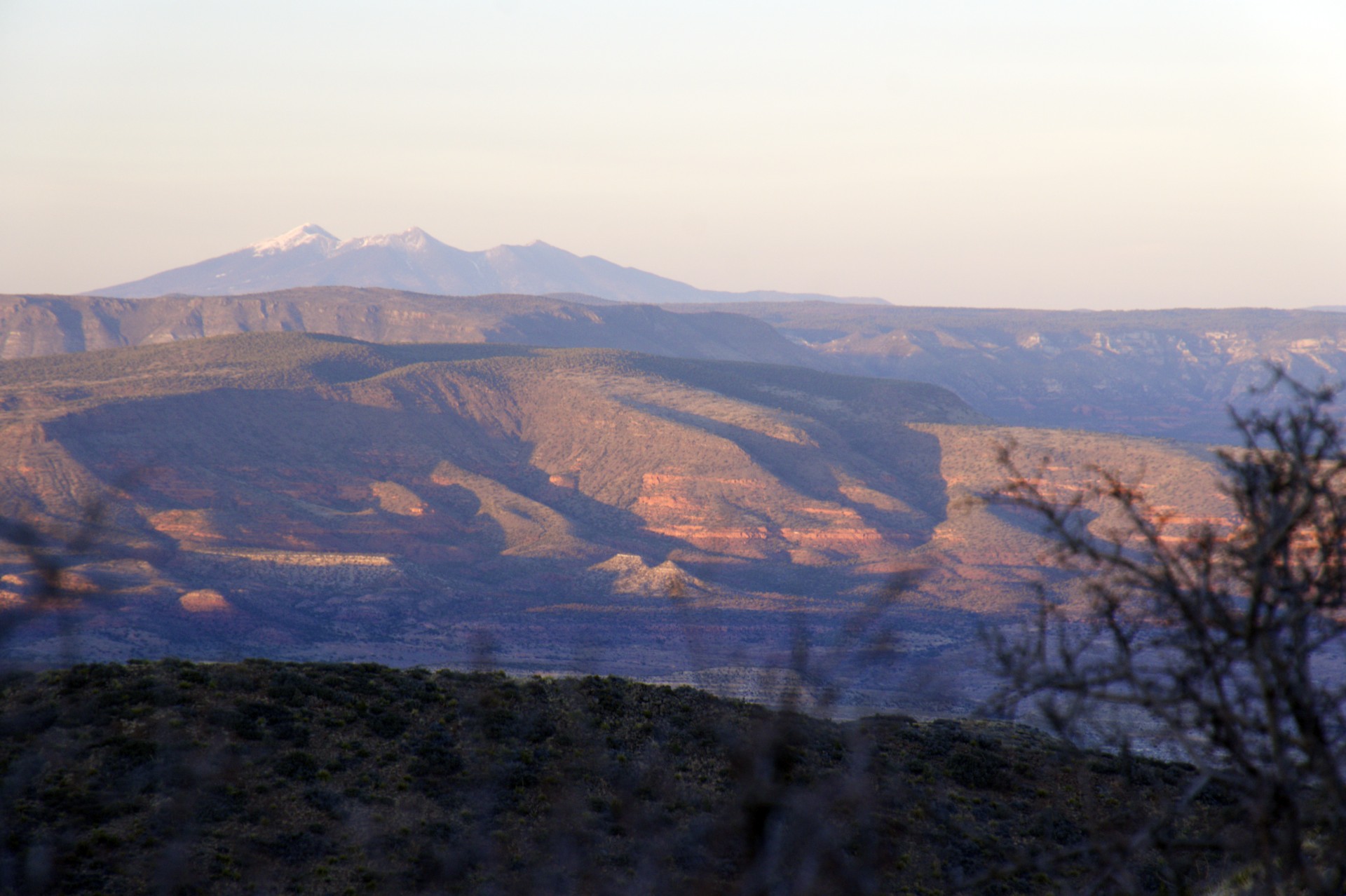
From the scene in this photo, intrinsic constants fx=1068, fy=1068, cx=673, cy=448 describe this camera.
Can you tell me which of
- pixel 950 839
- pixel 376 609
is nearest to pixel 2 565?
pixel 376 609

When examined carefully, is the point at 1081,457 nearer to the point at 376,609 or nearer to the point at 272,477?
the point at 376,609

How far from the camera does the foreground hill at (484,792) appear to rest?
54.9 feet

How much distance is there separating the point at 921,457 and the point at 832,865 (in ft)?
377

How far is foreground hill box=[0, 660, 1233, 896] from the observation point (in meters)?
16.7

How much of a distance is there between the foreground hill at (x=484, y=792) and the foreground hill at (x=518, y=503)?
34199 mm

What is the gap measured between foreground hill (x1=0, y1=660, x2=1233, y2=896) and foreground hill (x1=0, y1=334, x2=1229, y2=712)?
112 ft

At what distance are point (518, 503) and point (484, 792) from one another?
96.4m

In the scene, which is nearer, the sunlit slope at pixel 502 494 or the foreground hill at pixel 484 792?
the foreground hill at pixel 484 792

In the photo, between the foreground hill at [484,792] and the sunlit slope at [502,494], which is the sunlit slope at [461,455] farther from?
the foreground hill at [484,792]

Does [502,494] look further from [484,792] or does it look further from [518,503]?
[484,792]

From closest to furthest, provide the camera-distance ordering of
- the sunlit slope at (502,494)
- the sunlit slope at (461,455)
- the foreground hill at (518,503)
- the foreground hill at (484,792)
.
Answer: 1. the foreground hill at (484,792)
2. the foreground hill at (518,503)
3. the sunlit slope at (502,494)
4. the sunlit slope at (461,455)

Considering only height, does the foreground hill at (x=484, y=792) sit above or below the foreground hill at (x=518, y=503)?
above

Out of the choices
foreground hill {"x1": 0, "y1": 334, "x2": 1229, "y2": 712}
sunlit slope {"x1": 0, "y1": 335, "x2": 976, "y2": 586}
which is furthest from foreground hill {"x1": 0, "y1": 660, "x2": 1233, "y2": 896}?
sunlit slope {"x1": 0, "y1": 335, "x2": 976, "y2": 586}

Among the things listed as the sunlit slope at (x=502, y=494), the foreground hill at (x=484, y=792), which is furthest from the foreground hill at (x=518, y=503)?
the foreground hill at (x=484, y=792)
